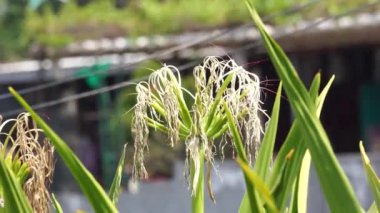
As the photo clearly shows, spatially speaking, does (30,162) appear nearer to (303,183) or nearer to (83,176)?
(83,176)

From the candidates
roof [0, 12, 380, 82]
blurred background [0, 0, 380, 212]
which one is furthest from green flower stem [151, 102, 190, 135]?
roof [0, 12, 380, 82]

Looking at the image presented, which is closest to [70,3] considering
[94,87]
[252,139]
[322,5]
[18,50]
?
[18,50]

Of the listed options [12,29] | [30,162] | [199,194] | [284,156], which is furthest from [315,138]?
[12,29]

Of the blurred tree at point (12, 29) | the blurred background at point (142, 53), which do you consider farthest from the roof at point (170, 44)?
the blurred tree at point (12, 29)

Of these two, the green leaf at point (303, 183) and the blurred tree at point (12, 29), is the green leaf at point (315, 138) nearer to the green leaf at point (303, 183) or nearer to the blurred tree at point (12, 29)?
the green leaf at point (303, 183)

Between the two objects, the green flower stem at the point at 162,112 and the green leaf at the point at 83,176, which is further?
the green flower stem at the point at 162,112

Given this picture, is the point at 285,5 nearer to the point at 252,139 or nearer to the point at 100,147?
the point at 100,147

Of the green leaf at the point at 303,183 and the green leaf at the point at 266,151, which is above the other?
the green leaf at the point at 266,151
